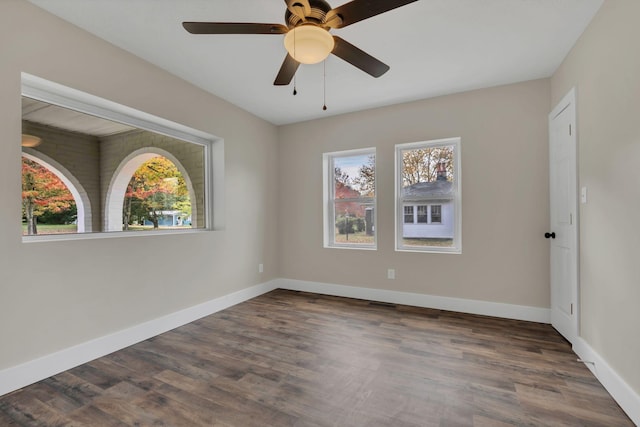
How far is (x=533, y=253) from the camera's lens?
Answer: 10.4 feet

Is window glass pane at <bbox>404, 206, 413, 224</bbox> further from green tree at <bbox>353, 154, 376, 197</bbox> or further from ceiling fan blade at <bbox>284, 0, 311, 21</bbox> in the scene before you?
ceiling fan blade at <bbox>284, 0, 311, 21</bbox>

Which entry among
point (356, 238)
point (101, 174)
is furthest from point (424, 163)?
point (101, 174)

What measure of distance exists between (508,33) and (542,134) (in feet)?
4.29

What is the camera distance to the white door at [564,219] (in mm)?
2506

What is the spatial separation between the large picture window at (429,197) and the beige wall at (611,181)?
1326 millimetres

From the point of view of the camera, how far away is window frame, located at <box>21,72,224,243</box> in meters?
2.21

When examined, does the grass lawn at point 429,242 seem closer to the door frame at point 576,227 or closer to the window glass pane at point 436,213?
the window glass pane at point 436,213

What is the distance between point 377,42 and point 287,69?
906 mm

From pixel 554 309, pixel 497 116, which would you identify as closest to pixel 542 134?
pixel 497 116

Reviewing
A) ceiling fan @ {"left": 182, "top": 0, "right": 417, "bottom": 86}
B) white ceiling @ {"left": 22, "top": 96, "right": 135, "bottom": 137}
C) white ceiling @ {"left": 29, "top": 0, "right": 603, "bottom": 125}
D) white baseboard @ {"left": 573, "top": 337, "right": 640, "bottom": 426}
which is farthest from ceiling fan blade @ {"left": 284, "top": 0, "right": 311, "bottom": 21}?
white baseboard @ {"left": 573, "top": 337, "right": 640, "bottom": 426}

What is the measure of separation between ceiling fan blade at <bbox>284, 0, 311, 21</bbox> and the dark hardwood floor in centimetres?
225

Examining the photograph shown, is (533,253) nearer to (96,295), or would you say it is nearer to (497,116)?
(497,116)

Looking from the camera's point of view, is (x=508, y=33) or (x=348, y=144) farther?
(x=348, y=144)

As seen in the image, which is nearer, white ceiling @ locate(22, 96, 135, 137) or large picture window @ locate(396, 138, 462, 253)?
white ceiling @ locate(22, 96, 135, 137)
